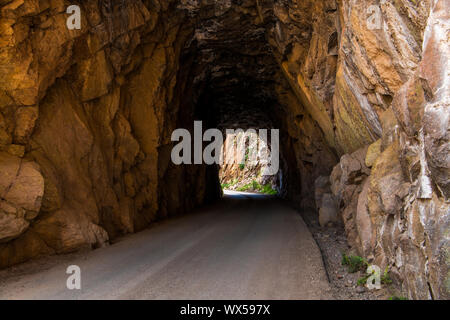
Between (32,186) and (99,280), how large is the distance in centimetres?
297

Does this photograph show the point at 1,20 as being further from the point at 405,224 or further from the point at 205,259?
the point at 405,224

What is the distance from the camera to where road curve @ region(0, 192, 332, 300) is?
5.41 meters

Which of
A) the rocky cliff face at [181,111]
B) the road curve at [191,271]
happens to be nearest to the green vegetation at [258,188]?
the rocky cliff face at [181,111]

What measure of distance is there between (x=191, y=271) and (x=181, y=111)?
12.7 m

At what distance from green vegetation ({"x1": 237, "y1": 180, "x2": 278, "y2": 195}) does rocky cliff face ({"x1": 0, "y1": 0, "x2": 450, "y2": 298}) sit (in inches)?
882

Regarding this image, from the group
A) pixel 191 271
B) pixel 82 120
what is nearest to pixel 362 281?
pixel 191 271

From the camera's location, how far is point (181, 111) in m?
18.0

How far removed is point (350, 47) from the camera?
311 inches

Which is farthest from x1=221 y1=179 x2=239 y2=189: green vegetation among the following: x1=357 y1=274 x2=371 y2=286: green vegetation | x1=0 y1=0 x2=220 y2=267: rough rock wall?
x1=357 y1=274 x2=371 y2=286: green vegetation

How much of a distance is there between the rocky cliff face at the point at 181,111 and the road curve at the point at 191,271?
119cm

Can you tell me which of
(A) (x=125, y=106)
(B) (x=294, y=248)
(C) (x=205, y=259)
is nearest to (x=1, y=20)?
(A) (x=125, y=106)

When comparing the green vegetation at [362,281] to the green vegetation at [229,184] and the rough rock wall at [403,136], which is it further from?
the green vegetation at [229,184]

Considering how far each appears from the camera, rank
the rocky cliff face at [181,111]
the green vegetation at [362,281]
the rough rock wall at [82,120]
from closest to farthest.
Result: 1. the rocky cliff face at [181,111]
2. the green vegetation at [362,281]
3. the rough rock wall at [82,120]

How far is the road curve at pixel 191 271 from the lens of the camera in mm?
5410
